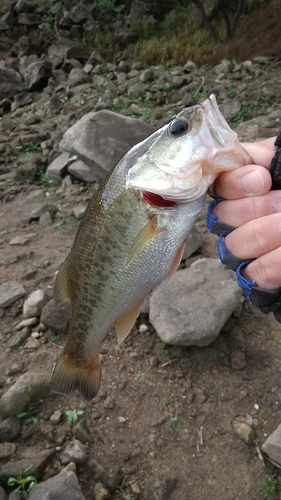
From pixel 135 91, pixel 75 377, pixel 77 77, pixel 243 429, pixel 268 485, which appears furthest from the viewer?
pixel 77 77

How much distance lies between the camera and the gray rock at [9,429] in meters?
3.22

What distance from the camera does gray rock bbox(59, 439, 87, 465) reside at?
307 cm

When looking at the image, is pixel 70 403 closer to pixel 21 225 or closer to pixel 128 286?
pixel 128 286

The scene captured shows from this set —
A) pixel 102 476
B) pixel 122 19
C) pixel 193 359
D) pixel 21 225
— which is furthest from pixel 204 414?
pixel 122 19

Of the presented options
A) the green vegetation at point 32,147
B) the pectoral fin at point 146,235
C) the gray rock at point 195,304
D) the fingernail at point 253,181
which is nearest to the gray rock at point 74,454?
the gray rock at point 195,304

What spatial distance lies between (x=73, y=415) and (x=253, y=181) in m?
2.23

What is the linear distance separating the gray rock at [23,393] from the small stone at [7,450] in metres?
A: 0.20

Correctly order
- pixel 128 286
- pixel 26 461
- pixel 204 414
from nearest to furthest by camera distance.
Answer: pixel 128 286, pixel 26 461, pixel 204 414

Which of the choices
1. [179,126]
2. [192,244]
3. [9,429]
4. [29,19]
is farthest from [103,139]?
[29,19]

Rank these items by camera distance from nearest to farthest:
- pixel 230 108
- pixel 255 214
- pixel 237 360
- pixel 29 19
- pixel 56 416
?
1. pixel 255 214
2. pixel 56 416
3. pixel 237 360
4. pixel 230 108
5. pixel 29 19

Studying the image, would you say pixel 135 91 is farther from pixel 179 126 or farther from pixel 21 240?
pixel 179 126

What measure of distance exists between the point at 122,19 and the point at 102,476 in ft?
57.6

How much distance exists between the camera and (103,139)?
6668 mm

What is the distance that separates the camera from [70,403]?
135 inches
